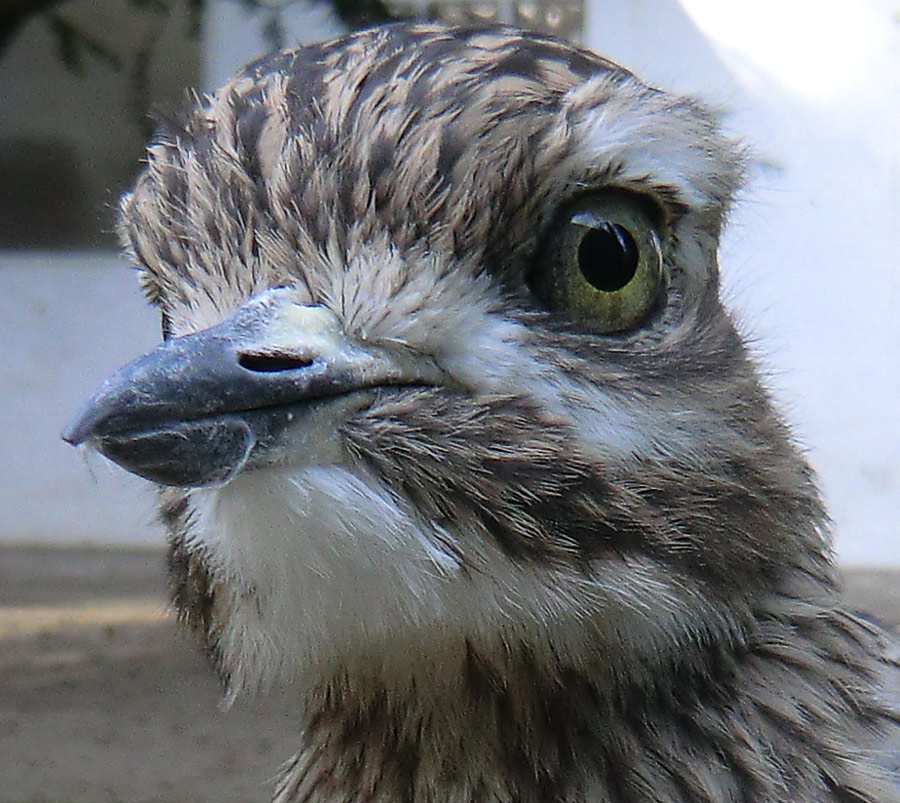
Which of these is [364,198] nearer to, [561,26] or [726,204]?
[726,204]

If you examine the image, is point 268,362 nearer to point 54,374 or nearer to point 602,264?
point 602,264

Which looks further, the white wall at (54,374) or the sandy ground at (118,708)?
the white wall at (54,374)

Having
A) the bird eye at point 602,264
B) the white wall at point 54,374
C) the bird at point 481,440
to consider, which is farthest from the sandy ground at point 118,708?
the bird eye at point 602,264

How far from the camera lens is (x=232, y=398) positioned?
1.37 m

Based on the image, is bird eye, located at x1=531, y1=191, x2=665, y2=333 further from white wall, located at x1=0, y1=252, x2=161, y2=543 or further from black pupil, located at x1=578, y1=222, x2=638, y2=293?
white wall, located at x1=0, y1=252, x2=161, y2=543

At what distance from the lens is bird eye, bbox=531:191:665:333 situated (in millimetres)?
1581

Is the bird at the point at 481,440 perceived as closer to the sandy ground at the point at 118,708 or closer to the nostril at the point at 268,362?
the nostril at the point at 268,362

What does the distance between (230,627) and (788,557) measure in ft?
2.28

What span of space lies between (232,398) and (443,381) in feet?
0.81

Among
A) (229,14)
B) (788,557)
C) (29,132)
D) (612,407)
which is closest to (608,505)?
(612,407)

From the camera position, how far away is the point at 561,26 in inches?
301

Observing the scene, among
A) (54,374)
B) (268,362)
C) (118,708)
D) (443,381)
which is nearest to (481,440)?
(443,381)

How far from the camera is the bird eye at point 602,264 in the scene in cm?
158

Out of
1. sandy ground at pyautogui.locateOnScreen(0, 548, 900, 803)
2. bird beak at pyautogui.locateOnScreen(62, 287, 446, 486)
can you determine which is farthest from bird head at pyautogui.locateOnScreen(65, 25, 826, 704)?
sandy ground at pyautogui.locateOnScreen(0, 548, 900, 803)
